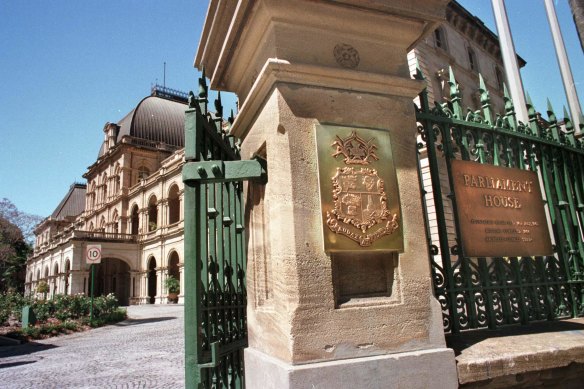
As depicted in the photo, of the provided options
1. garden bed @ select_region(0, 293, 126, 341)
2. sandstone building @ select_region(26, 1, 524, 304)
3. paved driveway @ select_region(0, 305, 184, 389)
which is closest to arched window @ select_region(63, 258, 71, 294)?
sandstone building @ select_region(26, 1, 524, 304)

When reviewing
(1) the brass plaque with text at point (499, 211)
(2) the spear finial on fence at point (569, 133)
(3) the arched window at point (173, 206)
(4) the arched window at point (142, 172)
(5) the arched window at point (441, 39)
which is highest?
(4) the arched window at point (142, 172)

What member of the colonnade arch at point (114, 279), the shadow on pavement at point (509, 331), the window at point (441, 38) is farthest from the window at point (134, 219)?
the shadow on pavement at point (509, 331)

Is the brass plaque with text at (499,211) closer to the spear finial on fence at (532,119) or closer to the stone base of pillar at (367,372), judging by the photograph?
the spear finial on fence at (532,119)

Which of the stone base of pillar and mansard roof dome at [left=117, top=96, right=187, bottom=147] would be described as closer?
the stone base of pillar

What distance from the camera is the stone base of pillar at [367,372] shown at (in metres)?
1.69

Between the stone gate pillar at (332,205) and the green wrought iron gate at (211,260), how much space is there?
159 mm

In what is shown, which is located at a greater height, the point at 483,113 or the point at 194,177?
the point at 483,113

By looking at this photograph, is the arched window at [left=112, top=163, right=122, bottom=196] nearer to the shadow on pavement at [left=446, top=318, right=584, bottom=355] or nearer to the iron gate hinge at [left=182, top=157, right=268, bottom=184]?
the iron gate hinge at [left=182, top=157, right=268, bottom=184]

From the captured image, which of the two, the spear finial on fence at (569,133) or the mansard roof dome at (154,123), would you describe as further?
the mansard roof dome at (154,123)

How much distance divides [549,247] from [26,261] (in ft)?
215

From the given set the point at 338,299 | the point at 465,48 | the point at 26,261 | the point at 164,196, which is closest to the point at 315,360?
the point at 338,299

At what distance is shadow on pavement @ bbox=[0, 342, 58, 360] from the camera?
32.6ft

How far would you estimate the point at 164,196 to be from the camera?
33.5 metres

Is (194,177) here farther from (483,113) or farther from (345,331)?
(483,113)
